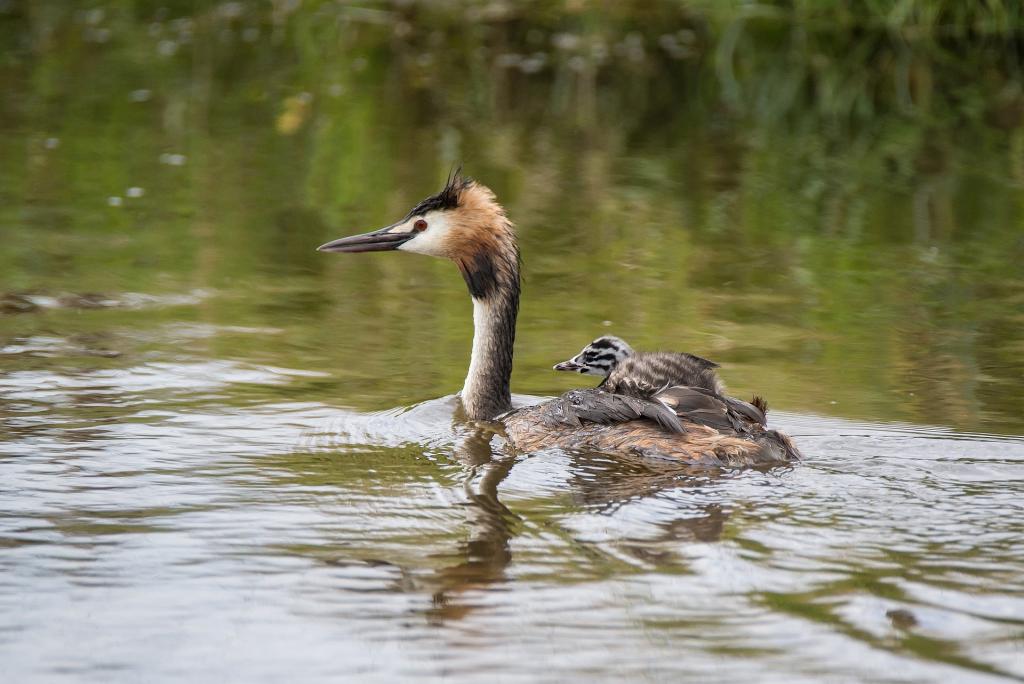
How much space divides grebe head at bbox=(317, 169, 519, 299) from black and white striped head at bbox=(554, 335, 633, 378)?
1.65 ft

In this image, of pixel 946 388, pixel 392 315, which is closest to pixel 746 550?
pixel 946 388

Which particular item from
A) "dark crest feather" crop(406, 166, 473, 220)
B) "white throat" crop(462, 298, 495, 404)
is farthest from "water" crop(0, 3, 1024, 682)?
"dark crest feather" crop(406, 166, 473, 220)

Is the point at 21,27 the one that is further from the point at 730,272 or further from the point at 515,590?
the point at 515,590

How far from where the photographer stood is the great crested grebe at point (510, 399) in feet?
20.5

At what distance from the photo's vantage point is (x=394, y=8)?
66.9 ft

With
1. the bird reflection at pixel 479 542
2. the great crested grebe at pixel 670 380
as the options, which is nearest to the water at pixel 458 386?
the bird reflection at pixel 479 542

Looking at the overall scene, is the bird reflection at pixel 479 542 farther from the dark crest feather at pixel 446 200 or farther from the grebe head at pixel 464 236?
the dark crest feather at pixel 446 200

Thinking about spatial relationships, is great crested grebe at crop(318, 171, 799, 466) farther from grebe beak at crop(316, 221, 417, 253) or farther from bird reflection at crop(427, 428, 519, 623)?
bird reflection at crop(427, 428, 519, 623)

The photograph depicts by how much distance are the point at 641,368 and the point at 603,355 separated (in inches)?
12.3

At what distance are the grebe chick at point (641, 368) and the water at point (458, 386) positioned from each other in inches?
17.4

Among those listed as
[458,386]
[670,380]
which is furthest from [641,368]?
[458,386]

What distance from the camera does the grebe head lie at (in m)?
7.51

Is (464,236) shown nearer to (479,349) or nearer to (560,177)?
(479,349)

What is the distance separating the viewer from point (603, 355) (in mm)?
7238
